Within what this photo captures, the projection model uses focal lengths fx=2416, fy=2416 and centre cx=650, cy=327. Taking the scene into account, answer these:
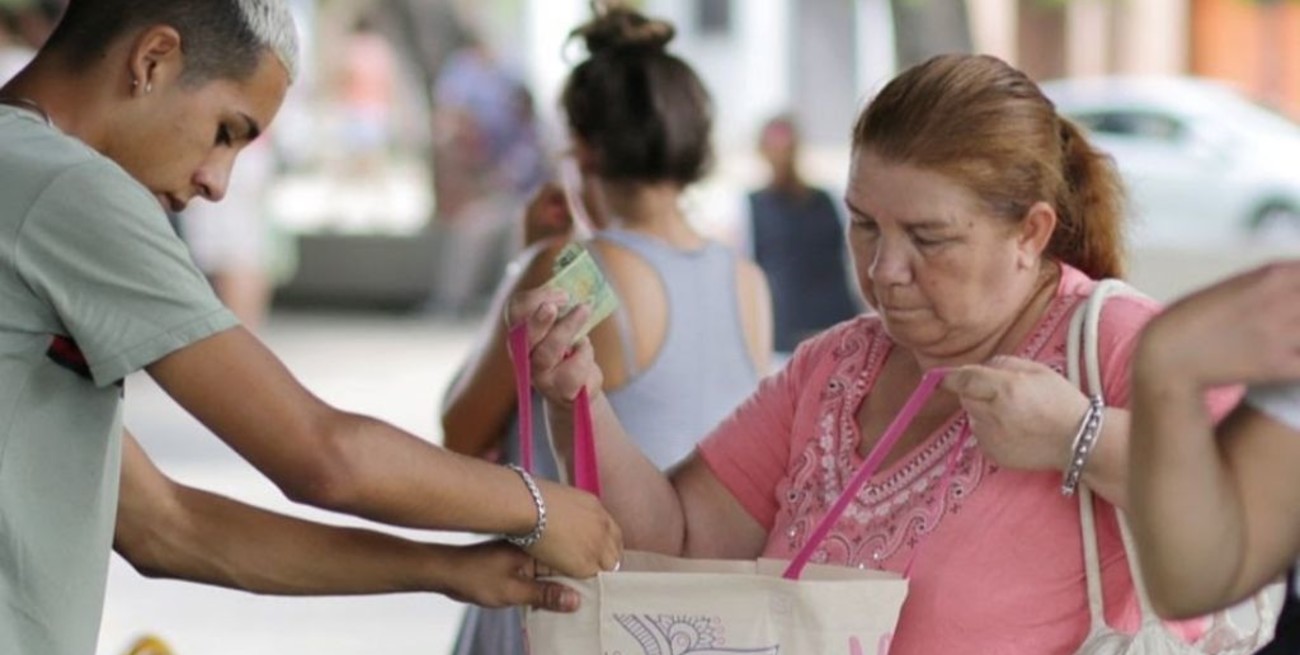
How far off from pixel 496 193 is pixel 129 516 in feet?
42.3

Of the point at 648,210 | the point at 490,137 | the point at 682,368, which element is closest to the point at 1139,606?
the point at 682,368

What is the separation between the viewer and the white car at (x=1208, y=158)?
54.1ft

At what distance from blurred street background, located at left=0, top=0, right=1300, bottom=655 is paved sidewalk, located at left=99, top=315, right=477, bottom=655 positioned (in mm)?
60

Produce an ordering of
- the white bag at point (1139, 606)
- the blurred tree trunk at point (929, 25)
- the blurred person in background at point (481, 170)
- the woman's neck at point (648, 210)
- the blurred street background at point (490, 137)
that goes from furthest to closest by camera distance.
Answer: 1. the blurred tree trunk at point (929, 25)
2. the blurred person in background at point (481, 170)
3. the blurred street background at point (490, 137)
4. the woman's neck at point (648, 210)
5. the white bag at point (1139, 606)

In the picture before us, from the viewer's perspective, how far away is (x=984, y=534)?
2.72 meters

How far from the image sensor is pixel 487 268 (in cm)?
1614

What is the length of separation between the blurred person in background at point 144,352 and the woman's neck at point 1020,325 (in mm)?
467

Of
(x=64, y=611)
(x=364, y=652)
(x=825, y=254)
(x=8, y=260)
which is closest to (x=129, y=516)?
(x=64, y=611)

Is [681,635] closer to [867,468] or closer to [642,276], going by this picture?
[867,468]

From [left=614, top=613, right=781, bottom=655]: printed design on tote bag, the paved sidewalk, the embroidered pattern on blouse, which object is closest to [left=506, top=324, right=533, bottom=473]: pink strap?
[left=614, top=613, right=781, bottom=655]: printed design on tote bag

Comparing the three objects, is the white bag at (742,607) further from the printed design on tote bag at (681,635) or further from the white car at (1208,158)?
the white car at (1208,158)

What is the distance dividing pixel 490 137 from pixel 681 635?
13159 mm

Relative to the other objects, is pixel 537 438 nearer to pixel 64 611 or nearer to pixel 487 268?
pixel 64 611

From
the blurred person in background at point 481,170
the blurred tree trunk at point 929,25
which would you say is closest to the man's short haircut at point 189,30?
the blurred person in background at point 481,170
